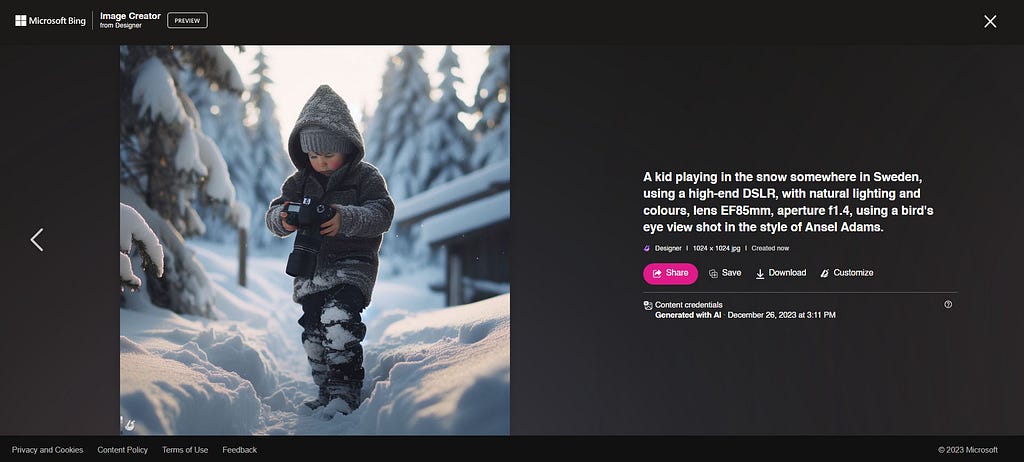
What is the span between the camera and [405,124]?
19984 mm

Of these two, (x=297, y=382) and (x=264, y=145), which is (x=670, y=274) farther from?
(x=264, y=145)

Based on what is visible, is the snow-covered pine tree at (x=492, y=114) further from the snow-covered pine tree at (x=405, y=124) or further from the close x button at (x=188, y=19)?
the close x button at (x=188, y=19)

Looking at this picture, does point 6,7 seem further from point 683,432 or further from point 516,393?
point 683,432

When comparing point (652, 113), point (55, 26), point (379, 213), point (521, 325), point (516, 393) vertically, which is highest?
point (55, 26)

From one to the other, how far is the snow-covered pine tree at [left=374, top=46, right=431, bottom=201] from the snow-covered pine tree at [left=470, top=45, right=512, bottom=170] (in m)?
4.70

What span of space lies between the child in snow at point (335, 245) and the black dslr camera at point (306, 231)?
138 millimetres

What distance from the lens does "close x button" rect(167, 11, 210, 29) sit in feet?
10.8

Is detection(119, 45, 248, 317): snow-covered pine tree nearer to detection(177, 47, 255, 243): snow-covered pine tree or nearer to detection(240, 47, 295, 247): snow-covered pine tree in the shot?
detection(177, 47, 255, 243): snow-covered pine tree

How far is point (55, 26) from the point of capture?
132 inches

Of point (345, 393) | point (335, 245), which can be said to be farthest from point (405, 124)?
point (345, 393)

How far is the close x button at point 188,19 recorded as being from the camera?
3307 millimetres

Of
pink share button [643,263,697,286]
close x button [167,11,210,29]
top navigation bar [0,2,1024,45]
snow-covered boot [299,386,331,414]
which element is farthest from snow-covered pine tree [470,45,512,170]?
pink share button [643,263,697,286]
